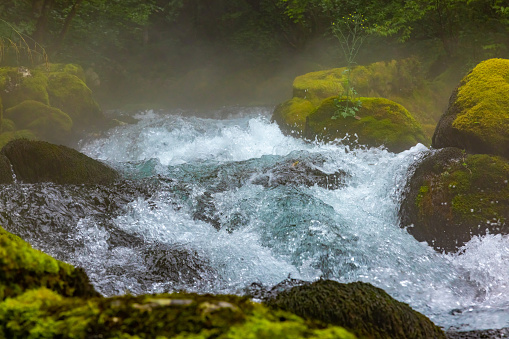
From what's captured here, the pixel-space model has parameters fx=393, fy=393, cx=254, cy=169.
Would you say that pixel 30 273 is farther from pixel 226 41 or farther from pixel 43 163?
pixel 226 41

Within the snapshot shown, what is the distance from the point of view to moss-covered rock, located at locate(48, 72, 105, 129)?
10333 millimetres

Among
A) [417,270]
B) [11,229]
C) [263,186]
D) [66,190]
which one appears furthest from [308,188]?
[11,229]

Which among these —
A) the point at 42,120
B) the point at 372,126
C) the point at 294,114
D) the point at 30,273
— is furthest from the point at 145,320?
the point at 42,120

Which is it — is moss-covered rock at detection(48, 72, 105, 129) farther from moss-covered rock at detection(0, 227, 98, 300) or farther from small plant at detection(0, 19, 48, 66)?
moss-covered rock at detection(0, 227, 98, 300)

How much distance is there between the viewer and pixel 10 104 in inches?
364

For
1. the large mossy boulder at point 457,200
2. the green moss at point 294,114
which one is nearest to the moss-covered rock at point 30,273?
the large mossy boulder at point 457,200

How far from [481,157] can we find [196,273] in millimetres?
3405

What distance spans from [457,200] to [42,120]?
8841mm

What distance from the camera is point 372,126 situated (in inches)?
273

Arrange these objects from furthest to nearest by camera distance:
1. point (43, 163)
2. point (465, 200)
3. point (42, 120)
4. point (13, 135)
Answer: point (42, 120), point (13, 135), point (43, 163), point (465, 200)

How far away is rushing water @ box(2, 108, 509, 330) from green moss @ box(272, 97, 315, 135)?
2088 mm

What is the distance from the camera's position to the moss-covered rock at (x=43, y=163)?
500cm

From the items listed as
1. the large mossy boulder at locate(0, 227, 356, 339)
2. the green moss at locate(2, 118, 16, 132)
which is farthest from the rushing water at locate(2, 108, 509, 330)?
the green moss at locate(2, 118, 16, 132)

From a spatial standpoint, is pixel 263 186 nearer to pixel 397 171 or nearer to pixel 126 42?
pixel 397 171
